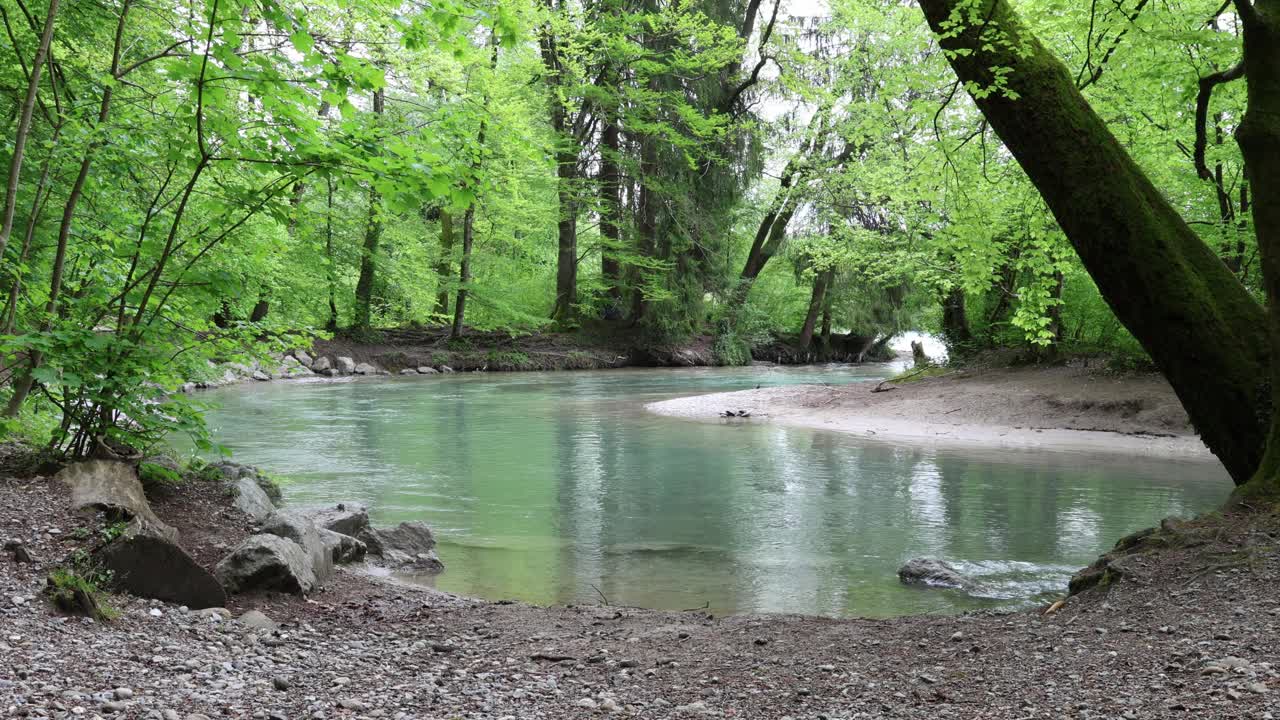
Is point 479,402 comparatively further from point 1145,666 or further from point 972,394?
point 1145,666

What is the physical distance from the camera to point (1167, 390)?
563 inches

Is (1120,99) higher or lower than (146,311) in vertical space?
higher

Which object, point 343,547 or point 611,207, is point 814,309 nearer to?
point 611,207

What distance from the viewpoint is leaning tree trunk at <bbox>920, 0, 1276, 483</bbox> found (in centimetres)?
500

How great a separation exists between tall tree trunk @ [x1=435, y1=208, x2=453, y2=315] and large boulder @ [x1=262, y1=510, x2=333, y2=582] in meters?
Answer: 26.0

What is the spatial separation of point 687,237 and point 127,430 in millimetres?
27013

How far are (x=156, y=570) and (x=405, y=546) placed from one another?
2.82 metres

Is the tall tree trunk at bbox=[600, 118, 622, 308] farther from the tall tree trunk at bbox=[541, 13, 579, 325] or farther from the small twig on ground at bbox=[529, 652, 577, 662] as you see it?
the small twig on ground at bbox=[529, 652, 577, 662]

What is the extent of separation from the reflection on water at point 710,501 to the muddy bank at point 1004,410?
118 cm

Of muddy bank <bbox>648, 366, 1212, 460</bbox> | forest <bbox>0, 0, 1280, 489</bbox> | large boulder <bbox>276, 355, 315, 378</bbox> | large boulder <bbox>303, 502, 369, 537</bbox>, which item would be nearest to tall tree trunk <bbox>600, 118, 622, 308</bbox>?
forest <bbox>0, 0, 1280, 489</bbox>

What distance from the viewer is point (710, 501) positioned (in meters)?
9.86

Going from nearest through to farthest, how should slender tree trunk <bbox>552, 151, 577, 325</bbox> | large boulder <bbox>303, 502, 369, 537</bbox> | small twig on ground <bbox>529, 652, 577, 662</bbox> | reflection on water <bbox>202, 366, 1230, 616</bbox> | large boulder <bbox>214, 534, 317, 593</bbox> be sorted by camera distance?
small twig on ground <bbox>529, 652, 577, 662</bbox> → large boulder <bbox>214, 534, 317, 593</bbox> → reflection on water <bbox>202, 366, 1230, 616</bbox> → large boulder <bbox>303, 502, 369, 537</bbox> → slender tree trunk <bbox>552, 151, 577, 325</bbox>

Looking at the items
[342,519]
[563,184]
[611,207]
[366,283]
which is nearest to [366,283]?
[366,283]

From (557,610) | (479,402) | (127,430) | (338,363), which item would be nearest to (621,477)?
(557,610)
